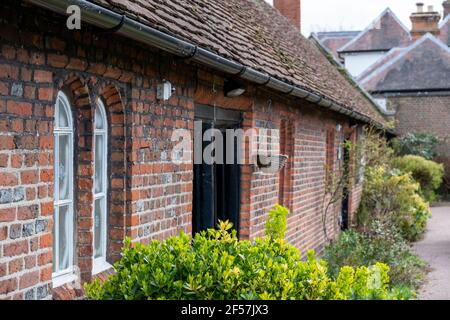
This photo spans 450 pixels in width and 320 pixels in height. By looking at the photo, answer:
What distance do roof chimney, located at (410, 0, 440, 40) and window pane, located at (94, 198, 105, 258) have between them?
87.0 ft

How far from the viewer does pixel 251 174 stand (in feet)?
26.0

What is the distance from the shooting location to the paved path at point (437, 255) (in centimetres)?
984

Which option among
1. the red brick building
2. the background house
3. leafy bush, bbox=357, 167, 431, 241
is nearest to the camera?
the red brick building

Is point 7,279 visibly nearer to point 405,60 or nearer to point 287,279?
point 287,279

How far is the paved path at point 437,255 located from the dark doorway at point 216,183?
3.35 meters

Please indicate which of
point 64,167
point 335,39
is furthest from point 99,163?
point 335,39

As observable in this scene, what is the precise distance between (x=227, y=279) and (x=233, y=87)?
3.52 metres

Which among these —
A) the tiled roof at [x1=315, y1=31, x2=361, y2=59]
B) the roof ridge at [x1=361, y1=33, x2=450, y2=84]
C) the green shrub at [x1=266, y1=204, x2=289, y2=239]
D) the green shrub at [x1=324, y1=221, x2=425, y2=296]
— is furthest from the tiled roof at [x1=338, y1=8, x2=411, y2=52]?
the green shrub at [x1=266, y1=204, x2=289, y2=239]

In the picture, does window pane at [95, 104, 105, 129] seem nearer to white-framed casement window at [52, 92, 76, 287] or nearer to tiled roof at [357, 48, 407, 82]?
white-framed casement window at [52, 92, 76, 287]

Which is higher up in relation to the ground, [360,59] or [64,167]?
[360,59]

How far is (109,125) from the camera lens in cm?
505

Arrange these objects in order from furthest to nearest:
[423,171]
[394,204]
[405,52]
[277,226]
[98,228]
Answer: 1. [405,52]
2. [423,171]
3. [394,204]
4. [98,228]
5. [277,226]

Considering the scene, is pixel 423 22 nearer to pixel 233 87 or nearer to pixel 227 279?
pixel 233 87

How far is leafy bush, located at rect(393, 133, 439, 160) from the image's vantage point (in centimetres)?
2614
